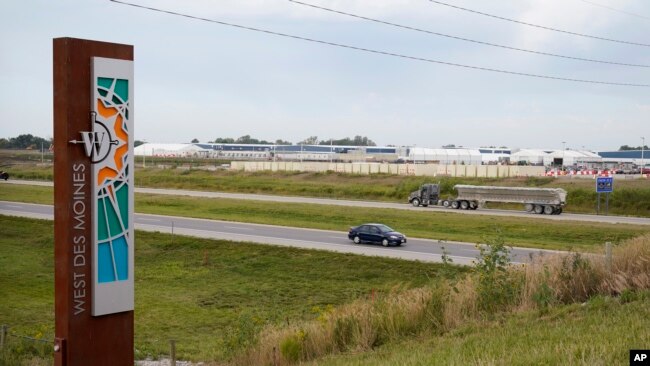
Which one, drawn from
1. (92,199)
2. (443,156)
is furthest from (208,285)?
(443,156)

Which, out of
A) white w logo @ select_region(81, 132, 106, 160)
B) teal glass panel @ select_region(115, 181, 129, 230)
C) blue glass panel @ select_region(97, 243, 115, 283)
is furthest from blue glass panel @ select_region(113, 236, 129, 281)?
white w logo @ select_region(81, 132, 106, 160)

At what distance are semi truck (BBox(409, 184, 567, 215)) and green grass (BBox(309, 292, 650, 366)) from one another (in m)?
46.5

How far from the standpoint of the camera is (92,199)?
1257 cm

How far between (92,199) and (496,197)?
2105 inches

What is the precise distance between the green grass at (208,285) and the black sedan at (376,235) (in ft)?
15.3

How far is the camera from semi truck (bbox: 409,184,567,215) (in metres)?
58.4

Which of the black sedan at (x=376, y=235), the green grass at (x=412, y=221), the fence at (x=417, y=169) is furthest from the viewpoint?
the fence at (x=417, y=169)

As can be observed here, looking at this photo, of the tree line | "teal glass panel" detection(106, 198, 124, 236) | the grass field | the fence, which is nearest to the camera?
"teal glass panel" detection(106, 198, 124, 236)

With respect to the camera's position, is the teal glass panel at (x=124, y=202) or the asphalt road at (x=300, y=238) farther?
the asphalt road at (x=300, y=238)

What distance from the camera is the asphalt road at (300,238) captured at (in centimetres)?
3659

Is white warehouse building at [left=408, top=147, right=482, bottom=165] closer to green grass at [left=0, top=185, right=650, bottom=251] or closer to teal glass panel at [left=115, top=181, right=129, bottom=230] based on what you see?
green grass at [left=0, top=185, right=650, bottom=251]

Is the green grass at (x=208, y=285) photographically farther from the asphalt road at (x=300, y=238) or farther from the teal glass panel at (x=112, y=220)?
the teal glass panel at (x=112, y=220)

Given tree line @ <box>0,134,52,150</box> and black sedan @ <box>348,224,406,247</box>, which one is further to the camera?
tree line @ <box>0,134,52,150</box>

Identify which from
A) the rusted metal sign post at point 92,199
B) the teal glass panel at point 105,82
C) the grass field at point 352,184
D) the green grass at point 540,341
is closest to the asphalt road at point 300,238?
the green grass at point 540,341
